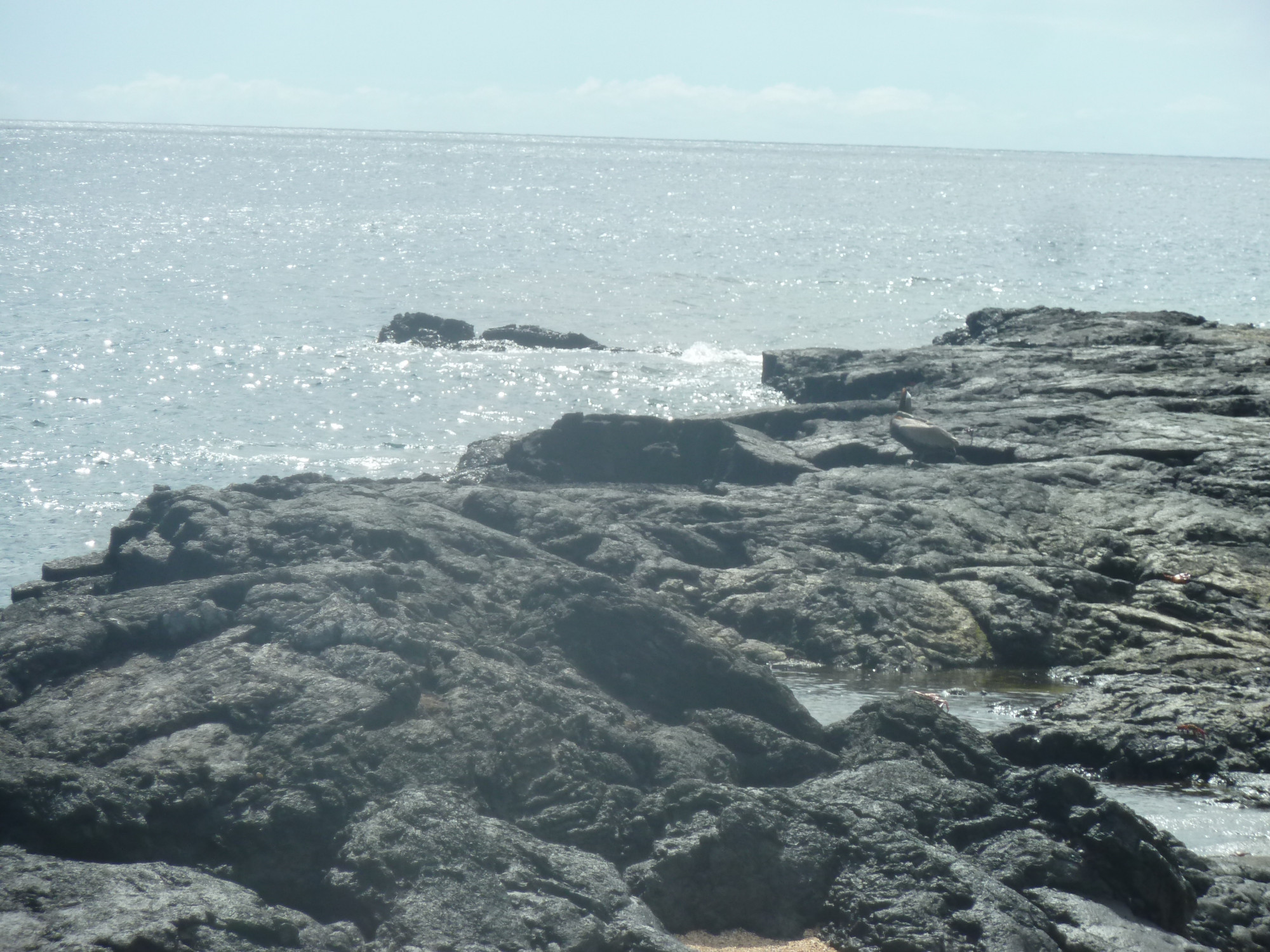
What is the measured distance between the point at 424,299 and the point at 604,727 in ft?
140

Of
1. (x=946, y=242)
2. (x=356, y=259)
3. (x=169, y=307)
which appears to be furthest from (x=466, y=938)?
(x=946, y=242)

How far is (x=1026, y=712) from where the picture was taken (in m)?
11.1

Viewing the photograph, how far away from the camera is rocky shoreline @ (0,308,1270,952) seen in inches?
260

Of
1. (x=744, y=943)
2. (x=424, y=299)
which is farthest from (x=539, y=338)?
(x=744, y=943)

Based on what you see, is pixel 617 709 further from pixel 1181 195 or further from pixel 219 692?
pixel 1181 195

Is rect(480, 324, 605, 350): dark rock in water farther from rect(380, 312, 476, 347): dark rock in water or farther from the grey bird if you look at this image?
the grey bird

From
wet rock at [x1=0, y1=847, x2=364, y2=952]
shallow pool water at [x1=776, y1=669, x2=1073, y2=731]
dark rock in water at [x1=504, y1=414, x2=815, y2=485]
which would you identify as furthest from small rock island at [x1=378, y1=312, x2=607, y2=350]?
wet rock at [x1=0, y1=847, x2=364, y2=952]

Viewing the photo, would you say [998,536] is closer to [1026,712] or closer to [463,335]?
[1026,712]

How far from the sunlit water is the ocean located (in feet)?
38.2

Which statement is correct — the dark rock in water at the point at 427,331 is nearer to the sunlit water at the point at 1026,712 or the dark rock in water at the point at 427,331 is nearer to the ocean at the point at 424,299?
the ocean at the point at 424,299

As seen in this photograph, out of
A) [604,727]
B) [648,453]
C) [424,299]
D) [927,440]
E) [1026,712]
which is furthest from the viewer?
[424,299]

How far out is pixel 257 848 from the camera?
268 inches

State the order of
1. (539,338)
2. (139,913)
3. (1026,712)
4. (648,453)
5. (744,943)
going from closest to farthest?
1. (139,913)
2. (744,943)
3. (1026,712)
4. (648,453)
5. (539,338)

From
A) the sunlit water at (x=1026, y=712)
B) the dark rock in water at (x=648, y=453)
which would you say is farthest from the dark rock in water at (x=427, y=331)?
the sunlit water at (x=1026, y=712)
